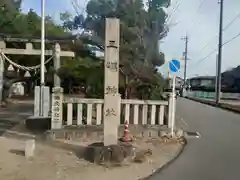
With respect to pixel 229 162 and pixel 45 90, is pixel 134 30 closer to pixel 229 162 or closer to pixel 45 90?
pixel 45 90

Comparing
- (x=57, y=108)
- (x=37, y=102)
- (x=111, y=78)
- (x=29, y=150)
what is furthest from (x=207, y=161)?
(x=37, y=102)

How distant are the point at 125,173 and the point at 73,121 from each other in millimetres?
5281

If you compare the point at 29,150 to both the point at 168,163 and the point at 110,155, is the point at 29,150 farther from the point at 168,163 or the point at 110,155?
the point at 168,163

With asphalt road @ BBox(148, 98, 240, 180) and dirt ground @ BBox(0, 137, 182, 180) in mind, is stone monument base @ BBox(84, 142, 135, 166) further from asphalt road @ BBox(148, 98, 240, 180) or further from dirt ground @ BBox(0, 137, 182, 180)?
asphalt road @ BBox(148, 98, 240, 180)

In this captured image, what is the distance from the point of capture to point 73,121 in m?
12.5

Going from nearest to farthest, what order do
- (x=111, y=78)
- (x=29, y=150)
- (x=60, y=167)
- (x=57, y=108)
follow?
(x=60, y=167) < (x=29, y=150) < (x=111, y=78) < (x=57, y=108)

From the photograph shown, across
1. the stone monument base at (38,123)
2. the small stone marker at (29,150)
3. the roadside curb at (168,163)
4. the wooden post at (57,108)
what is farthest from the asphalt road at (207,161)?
the stone monument base at (38,123)

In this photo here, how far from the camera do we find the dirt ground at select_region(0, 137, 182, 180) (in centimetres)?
730

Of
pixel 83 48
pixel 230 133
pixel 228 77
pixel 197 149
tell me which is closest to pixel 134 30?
pixel 83 48

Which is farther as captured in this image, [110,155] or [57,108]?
[57,108]

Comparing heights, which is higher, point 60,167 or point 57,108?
point 57,108

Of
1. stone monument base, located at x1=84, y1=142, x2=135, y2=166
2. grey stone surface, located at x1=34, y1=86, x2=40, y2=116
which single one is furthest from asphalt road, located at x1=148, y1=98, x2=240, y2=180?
grey stone surface, located at x1=34, y1=86, x2=40, y2=116

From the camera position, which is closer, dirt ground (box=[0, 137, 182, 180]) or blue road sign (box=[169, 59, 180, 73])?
dirt ground (box=[0, 137, 182, 180])

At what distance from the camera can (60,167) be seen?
8.02m
